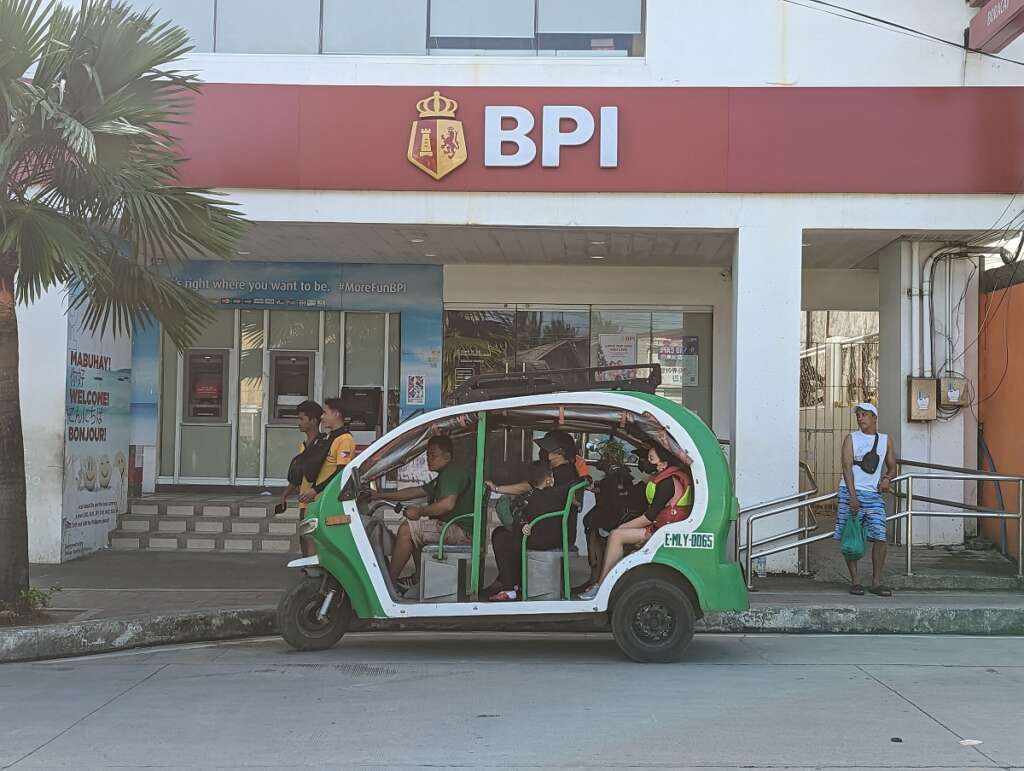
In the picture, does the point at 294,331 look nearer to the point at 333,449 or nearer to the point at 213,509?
the point at 213,509

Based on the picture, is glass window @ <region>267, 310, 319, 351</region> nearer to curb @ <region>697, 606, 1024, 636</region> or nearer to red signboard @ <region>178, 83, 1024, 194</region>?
red signboard @ <region>178, 83, 1024, 194</region>

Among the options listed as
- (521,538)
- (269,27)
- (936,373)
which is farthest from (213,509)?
(936,373)

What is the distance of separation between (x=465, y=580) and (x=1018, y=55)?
8353 mm

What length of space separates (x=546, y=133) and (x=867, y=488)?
16.3 ft

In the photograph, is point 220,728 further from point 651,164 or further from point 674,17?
point 674,17

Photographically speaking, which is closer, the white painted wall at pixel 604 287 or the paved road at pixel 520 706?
the paved road at pixel 520 706

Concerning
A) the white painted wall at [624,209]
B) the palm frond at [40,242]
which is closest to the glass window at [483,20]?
the white painted wall at [624,209]

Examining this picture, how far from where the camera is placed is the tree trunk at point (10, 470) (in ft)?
28.4

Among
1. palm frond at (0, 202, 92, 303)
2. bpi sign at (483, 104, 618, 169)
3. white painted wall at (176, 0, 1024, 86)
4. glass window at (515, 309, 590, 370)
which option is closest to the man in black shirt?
palm frond at (0, 202, 92, 303)

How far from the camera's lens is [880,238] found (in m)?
12.2

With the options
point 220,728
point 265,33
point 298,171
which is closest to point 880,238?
point 298,171

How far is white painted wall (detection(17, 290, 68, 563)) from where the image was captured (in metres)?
11.9

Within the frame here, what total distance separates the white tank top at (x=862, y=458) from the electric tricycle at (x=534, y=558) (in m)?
2.70

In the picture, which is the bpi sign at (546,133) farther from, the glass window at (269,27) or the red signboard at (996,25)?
the red signboard at (996,25)
